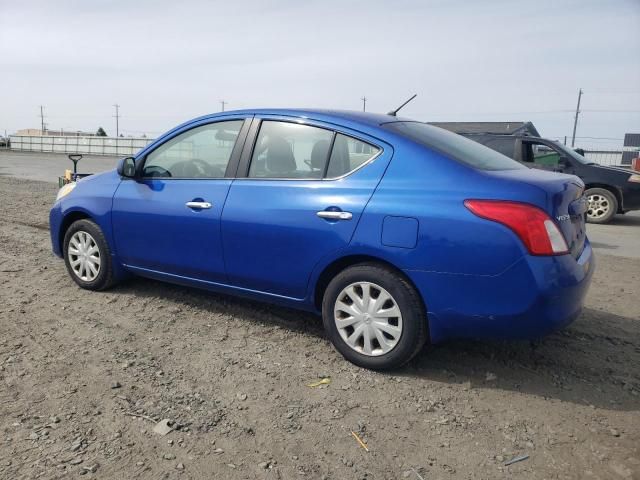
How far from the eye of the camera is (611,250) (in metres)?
7.64

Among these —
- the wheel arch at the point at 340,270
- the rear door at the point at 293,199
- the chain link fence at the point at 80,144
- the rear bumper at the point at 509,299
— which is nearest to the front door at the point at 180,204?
the rear door at the point at 293,199

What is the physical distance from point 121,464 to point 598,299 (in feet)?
14.4

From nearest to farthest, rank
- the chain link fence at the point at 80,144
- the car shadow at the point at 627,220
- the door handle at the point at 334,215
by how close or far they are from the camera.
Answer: the door handle at the point at 334,215
the car shadow at the point at 627,220
the chain link fence at the point at 80,144

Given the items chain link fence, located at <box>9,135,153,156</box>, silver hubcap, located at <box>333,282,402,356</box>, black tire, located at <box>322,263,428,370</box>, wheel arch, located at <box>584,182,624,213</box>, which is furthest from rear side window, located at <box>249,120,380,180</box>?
chain link fence, located at <box>9,135,153,156</box>

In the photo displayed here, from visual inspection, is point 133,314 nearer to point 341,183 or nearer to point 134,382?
point 134,382

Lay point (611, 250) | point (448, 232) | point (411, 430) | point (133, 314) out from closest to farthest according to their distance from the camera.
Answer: point (411, 430), point (448, 232), point (133, 314), point (611, 250)

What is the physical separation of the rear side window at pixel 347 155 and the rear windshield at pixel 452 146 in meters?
0.22

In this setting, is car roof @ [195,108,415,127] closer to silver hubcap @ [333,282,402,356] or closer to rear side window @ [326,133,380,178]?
rear side window @ [326,133,380,178]

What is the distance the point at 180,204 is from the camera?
13.2 ft

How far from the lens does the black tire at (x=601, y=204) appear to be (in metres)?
10.3

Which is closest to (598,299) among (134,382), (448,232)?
(448,232)

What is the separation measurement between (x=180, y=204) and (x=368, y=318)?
5.66 ft

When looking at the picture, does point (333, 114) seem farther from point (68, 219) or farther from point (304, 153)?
point (68, 219)

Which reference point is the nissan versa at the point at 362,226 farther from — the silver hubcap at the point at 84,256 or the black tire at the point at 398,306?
the silver hubcap at the point at 84,256
